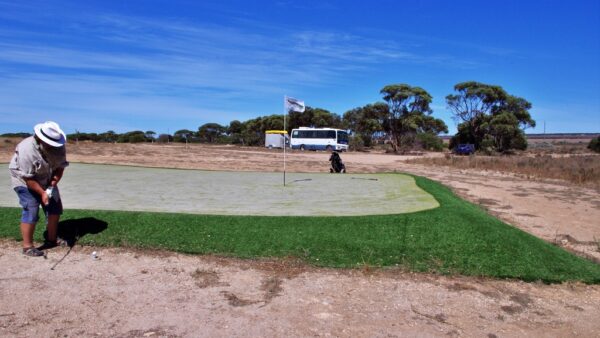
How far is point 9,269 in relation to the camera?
579 centimetres

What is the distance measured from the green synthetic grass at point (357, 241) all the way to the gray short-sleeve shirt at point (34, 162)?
1064mm

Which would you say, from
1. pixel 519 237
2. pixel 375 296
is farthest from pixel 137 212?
pixel 519 237

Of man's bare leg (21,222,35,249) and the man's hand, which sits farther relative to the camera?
man's bare leg (21,222,35,249)

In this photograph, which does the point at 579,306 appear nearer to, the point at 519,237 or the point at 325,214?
the point at 519,237

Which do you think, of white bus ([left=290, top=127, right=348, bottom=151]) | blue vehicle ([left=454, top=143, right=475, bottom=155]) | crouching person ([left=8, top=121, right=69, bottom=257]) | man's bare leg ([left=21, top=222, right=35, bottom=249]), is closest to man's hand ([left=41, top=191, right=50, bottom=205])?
crouching person ([left=8, top=121, right=69, bottom=257])

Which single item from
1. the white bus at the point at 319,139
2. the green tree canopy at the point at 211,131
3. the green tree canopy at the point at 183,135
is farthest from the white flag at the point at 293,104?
the green tree canopy at the point at 211,131

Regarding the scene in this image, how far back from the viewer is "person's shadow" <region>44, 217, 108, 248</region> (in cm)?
686

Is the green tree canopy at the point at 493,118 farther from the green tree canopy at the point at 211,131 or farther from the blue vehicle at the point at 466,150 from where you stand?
the green tree canopy at the point at 211,131

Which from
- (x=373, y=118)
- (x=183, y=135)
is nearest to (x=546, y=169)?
(x=373, y=118)

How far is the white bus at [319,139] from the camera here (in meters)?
59.1

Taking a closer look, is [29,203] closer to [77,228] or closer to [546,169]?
[77,228]

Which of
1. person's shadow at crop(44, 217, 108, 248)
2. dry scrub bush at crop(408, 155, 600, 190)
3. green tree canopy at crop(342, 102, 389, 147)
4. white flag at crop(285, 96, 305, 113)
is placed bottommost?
dry scrub bush at crop(408, 155, 600, 190)

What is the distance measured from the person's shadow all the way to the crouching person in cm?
44

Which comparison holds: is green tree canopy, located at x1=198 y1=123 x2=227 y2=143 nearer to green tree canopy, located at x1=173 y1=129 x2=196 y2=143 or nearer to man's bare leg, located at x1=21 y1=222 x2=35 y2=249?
green tree canopy, located at x1=173 y1=129 x2=196 y2=143
